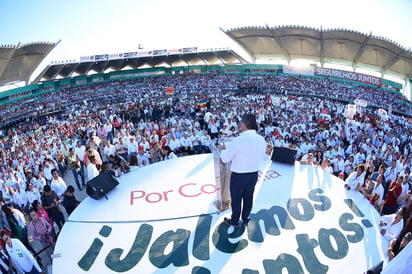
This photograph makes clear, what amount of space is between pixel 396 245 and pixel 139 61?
44294mm

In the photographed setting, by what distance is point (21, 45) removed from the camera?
2820 cm

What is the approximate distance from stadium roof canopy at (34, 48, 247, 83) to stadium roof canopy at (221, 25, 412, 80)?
12.9ft

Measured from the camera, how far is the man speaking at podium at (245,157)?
323 centimetres

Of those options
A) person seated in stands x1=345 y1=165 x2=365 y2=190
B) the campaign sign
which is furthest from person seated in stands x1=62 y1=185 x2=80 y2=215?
person seated in stands x1=345 y1=165 x2=365 y2=190

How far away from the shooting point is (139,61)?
43406 millimetres

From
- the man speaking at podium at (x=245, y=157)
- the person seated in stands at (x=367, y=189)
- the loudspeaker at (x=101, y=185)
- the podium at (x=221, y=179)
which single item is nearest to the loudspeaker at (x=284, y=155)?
the person seated in stands at (x=367, y=189)

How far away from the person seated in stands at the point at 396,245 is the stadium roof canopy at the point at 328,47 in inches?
1253

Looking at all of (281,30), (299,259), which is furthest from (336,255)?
(281,30)

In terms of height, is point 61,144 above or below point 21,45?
below

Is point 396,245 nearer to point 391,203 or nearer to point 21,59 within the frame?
point 391,203

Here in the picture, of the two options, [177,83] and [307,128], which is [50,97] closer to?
[177,83]

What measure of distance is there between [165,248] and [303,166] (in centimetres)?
360

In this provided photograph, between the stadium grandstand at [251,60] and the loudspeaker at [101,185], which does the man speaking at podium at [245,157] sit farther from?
the stadium grandstand at [251,60]

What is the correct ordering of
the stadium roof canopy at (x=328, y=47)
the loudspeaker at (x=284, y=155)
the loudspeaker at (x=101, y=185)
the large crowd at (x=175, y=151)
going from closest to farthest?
1. the loudspeaker at (x=101, y=185)
2. the large crowd at (x=175, y=151)
3. the loudspeaker at (x=284, y=155)
4. the stadium roof canopy at (x=328, y=47)
